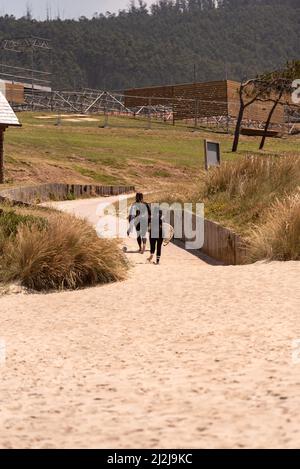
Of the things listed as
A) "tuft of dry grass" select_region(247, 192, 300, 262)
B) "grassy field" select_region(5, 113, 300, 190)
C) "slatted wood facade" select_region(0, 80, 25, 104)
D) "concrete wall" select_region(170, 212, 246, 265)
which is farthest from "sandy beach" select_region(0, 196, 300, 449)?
"slatted wood facade" select_region(0, 80, 25, 104)

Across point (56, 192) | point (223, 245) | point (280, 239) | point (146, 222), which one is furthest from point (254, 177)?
point (56, 192)

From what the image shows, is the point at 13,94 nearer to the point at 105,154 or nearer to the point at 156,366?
the point at 105,154

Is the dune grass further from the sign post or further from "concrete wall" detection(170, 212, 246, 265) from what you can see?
the sign post

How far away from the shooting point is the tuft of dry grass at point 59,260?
12.3 metres

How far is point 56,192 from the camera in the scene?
95.1 ft

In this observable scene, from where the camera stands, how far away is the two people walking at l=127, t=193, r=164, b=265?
15.2 m

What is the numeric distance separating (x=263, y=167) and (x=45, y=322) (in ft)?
36.7

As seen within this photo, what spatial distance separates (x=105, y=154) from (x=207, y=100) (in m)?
23.8

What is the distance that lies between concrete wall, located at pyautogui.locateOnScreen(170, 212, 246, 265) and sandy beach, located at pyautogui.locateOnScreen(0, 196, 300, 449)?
3.24 meters

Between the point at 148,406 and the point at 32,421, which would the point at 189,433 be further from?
the point at 32,421

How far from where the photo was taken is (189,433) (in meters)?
4.92

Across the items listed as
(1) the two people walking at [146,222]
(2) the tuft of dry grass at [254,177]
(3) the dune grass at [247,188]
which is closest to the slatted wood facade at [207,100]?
(2) the tuft of dry grass at [254,177]

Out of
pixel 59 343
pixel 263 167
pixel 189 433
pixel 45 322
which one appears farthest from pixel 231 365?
pixel 263 167
